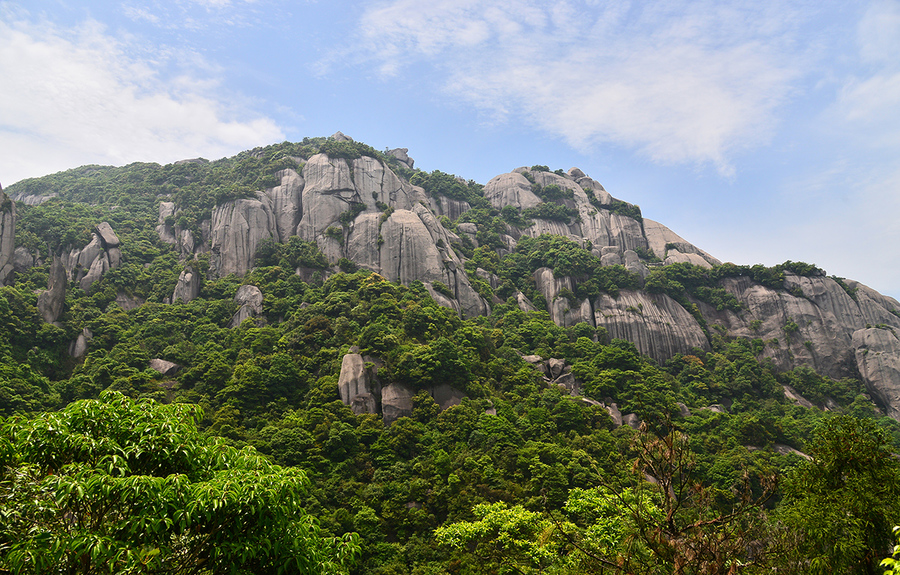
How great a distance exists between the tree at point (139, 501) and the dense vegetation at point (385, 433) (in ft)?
0.11

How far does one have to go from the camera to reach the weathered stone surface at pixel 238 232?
50872 mm

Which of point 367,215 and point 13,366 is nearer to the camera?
point 13,366

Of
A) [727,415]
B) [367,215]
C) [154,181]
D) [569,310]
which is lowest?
[727,415]

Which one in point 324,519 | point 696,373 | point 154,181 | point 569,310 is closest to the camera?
point 324,519

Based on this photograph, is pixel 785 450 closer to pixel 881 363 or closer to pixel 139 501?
pixel 881 363

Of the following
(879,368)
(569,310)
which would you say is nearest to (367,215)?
(569,310)

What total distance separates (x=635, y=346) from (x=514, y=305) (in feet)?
39.2

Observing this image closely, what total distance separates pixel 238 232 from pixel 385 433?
30.9 metres

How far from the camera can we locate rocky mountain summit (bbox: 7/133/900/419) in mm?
50156

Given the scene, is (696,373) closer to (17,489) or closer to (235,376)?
(235,376)

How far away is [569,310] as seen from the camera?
5394 cm

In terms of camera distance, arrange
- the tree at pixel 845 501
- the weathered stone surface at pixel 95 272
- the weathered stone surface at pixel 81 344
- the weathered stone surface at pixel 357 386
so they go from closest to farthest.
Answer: the tree at pixel 845 501, the weathered stone surface at pixel 357 386, the weathered stone surface at pixel 81 344, the weathered stone surface at pixel 95 272

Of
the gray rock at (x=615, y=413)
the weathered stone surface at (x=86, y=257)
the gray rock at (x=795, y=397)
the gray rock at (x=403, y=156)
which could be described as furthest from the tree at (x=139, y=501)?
the gray rock at (x=403, y=156)

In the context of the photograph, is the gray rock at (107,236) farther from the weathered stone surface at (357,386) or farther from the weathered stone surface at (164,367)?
the weathered stone surface at (357,386)
